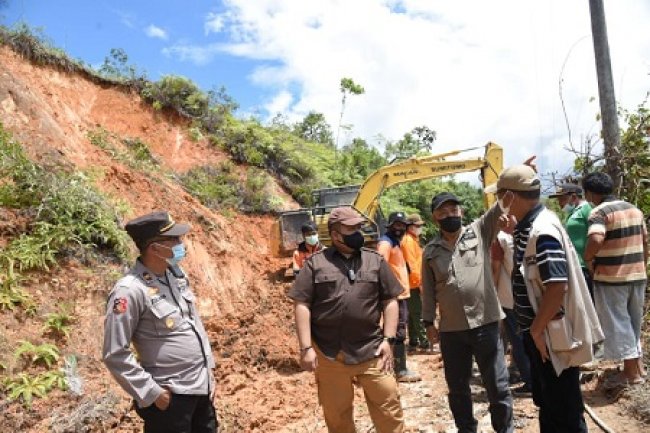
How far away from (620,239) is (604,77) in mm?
3028

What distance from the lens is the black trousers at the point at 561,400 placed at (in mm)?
3104

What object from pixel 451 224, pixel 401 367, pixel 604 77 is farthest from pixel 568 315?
pixel 604 77

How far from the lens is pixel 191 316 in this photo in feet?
11.2

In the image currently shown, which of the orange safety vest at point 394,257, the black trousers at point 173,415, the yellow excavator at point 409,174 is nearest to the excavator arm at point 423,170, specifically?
the yellow excavator at point 409,174

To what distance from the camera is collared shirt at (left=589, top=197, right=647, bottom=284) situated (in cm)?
461

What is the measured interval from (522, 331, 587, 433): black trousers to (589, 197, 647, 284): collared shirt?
1874 mm

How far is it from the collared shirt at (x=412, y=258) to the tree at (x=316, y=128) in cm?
1931

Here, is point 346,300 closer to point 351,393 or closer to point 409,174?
point 351,393

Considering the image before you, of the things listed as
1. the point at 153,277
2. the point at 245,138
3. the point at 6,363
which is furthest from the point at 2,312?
the point at 245,138

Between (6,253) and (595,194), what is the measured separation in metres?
6.66

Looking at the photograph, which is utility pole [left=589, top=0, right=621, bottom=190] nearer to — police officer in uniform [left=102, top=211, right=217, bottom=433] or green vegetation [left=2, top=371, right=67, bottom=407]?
police officer in uniform [left=102, top=211, right=217, bottom=433]

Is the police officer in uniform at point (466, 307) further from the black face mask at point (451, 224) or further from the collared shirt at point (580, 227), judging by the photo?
the collared shirt at point (580, 227)

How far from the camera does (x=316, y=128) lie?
26.7 m

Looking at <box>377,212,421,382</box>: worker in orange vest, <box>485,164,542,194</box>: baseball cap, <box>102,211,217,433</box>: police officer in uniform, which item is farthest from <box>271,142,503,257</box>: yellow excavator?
<box>102,211,217,433</box>: police officer in uniform
